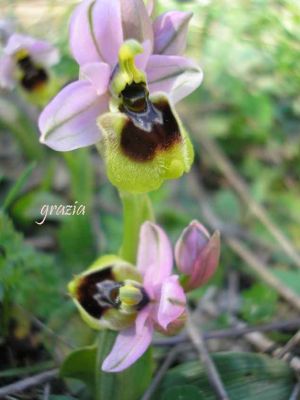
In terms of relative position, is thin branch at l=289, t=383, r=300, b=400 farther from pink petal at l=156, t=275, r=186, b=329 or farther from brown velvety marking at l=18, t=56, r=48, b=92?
brown velvety marking at l=18, t=56, r=48, b=92

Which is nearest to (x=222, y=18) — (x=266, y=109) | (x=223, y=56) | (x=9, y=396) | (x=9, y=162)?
(x=223, y=56)

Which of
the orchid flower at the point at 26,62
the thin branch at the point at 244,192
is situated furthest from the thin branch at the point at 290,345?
the orchid flower at the point at 26,62

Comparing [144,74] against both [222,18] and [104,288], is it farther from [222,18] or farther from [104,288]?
[222,18]

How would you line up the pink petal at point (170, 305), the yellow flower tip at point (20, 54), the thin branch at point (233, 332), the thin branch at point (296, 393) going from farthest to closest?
the yellow flower tip at point (20, 54), the thin branch at point (233, 332), the thin branch at point (296, 393), the pink petal at point (170, 305)

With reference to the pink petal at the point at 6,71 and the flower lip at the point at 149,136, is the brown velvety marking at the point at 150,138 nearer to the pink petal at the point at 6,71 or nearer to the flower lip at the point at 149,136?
the flower lip at the point at 149,136

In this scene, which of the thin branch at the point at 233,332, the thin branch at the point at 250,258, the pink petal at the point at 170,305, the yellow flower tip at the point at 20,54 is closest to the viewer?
the pink petal at the point at 170,305

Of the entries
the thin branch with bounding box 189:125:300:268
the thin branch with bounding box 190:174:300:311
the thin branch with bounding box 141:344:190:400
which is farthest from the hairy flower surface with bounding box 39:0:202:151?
the thin branch with bounding box 189:125:300:268

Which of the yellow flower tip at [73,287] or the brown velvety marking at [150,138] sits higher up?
the brown velvety marking at [150,138]
